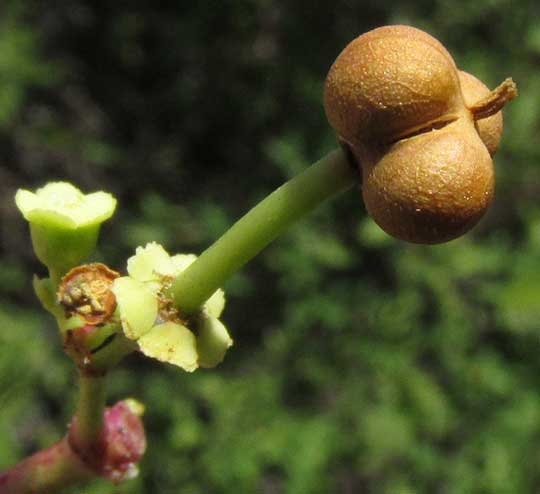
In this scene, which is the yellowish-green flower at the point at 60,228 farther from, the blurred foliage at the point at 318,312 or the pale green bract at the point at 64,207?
the blurred foliage at the point at 318,312

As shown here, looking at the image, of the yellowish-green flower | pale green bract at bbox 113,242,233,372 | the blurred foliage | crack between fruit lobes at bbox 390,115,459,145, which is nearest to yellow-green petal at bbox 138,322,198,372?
pale green bract at bbox 113,242,233,372

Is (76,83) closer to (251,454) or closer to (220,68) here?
(220,68)

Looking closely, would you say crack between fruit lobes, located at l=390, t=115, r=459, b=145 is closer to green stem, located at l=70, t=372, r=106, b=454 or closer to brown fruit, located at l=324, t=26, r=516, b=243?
brown fruit, located at l=324, t=26, r=516, b=243

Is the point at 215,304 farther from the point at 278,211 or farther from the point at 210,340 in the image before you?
the point at 278,211

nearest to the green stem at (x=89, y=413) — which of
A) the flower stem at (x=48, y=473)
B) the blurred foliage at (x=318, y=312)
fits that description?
the flower stem at (x=48, y=473)

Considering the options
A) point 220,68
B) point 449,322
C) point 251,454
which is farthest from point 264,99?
point 251,454

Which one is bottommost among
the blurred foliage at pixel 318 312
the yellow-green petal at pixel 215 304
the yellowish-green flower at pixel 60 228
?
the blurred foliage at pixel 318 312

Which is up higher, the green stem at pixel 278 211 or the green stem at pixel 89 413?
the green stem at pixel 278 211
